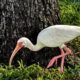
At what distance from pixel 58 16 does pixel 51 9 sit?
0.21 m

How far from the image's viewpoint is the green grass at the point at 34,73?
669 cm

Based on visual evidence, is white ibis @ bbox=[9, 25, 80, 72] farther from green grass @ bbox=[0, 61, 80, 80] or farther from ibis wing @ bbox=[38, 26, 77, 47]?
green grass @ bbox=[0, 61, 80, 80]

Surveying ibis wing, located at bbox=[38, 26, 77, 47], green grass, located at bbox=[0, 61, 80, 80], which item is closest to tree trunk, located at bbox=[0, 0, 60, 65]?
green grass, located at bbox=[0, 61, 80, 80]

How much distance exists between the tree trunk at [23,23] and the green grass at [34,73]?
0.29 meters

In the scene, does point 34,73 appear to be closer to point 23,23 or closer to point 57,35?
point 57,35

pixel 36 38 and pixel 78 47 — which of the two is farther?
pixel 78 47

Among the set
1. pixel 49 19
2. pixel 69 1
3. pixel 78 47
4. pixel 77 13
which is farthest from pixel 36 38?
pixel 69 1

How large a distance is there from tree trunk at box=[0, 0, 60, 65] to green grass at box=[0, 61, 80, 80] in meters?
0.29

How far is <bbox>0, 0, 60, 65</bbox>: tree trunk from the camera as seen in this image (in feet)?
23.2

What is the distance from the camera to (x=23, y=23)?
712cm

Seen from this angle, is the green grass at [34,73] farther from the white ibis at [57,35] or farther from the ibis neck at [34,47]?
the white ibis at [57,35]

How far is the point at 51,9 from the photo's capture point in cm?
729

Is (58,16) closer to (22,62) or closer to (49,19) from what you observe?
(49,19)

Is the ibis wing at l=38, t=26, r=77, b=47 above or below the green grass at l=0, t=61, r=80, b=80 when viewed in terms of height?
above
